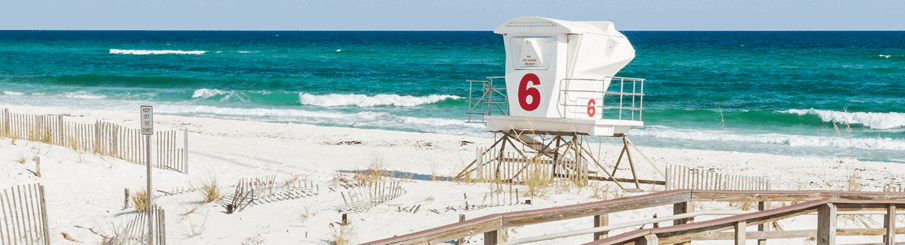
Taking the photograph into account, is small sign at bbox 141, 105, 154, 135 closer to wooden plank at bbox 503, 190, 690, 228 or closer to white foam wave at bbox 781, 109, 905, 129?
wooden plank at bbox 503, 190, 690, 228

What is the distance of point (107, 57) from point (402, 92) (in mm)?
38861

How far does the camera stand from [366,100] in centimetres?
3744

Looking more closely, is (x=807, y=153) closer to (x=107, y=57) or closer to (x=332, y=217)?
(x=332, y=217)

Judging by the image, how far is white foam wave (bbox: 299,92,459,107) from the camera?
36481mm

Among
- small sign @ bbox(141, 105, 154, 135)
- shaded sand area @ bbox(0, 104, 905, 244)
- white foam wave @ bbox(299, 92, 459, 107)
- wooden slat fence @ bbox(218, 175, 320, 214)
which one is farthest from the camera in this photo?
white foam wave @ bbox(299, 92, 459, 107)

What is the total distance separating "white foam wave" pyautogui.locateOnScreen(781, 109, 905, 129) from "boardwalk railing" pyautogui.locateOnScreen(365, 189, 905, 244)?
2363cm

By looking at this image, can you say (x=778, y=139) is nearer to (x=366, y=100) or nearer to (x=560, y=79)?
(x=560, y=79)

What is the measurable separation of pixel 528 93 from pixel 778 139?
47.8 ft

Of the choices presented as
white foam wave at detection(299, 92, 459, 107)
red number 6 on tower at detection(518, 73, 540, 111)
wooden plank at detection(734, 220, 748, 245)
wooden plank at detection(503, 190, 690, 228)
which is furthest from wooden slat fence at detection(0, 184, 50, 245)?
white foam wave at detection(299, 92, 459, 107)

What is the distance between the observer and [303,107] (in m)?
35.1

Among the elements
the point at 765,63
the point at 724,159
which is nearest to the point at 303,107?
the point at 724,159

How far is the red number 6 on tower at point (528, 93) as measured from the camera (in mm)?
12345

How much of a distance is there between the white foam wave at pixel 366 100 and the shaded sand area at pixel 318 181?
41.1ft

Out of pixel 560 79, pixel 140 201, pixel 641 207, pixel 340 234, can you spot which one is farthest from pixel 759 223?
pixel 140 201
